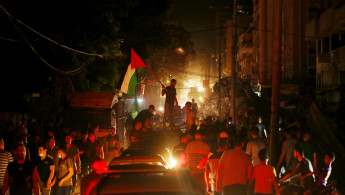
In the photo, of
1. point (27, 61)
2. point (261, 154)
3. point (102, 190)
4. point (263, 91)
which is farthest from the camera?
point (263, 91)

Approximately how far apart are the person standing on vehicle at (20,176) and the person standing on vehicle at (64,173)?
1.10m

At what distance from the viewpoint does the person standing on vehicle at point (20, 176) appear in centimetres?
820

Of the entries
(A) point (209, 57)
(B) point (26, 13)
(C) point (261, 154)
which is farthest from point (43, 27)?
(A) point (209, 57)

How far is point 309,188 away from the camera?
925cm

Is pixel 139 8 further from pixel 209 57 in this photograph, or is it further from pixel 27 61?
pixel 209 57

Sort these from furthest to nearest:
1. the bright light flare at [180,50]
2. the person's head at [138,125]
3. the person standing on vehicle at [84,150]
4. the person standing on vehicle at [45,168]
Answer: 1. the bright light flare at [180,50]
2. the person's head at [138,125]
3. the person standing on vehicle at [84,150]
4. the person standing on vehicle at [45,168]

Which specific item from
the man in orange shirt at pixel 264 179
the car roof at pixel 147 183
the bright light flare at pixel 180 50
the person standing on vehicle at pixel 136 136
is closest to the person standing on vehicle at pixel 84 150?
the person standing on vehicle at pixel 136 136

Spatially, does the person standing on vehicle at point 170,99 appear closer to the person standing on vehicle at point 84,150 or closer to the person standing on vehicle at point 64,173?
the person standing on vehicle at point 84,150

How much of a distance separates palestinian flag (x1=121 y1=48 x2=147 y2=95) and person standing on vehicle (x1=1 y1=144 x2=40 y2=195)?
11.9m

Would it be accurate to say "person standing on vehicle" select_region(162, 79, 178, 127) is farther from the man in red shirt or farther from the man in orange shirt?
the man in orange shirt

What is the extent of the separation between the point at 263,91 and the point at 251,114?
10.5 metres

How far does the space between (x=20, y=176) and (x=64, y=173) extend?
4.52 feet

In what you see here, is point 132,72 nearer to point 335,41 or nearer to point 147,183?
point 335,41

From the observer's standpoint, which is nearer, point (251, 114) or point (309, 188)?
point (309, 188)
